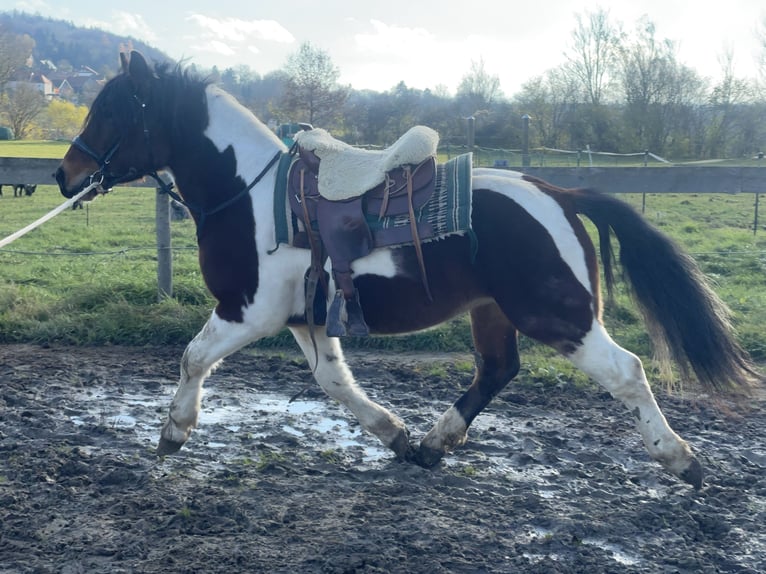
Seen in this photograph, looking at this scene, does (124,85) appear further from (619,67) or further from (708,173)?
(619,67)

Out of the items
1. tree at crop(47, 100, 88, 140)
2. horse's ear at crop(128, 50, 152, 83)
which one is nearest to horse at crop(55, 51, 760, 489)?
horse's ear at crop(128, 50, 152, 83)

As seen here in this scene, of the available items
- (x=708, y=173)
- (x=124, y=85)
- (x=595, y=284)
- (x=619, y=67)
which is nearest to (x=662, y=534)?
(x=595, y=284)

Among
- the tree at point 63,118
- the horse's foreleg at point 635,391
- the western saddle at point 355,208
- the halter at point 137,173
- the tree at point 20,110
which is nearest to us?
the horse's foreleg at point 635,391

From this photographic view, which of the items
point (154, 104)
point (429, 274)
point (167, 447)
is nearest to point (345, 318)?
point (429, 274)

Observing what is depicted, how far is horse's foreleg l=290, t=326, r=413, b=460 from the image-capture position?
4324mm

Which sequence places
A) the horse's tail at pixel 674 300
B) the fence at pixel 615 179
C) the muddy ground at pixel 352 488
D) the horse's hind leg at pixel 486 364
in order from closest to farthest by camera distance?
the muddy ground at pixel 352 488 < the horse's tail at pixel 674 300 < the horse's hind leg at pixel 486 364 < the fence at pixel 615 179

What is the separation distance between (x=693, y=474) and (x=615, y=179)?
14.4ft

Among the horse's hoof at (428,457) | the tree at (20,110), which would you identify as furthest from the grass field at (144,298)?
the tree at (20,110)

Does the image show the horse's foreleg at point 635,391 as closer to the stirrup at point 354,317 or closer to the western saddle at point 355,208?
the western saddle at point 355,208

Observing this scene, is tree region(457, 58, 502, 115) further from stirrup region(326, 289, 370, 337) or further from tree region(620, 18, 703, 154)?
stirrup region(326, 289, 370, 337)

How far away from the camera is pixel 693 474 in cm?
381

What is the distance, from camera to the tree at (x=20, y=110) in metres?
37.5

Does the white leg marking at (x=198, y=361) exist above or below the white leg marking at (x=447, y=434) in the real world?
above

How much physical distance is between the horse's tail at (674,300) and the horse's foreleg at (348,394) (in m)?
1.50
